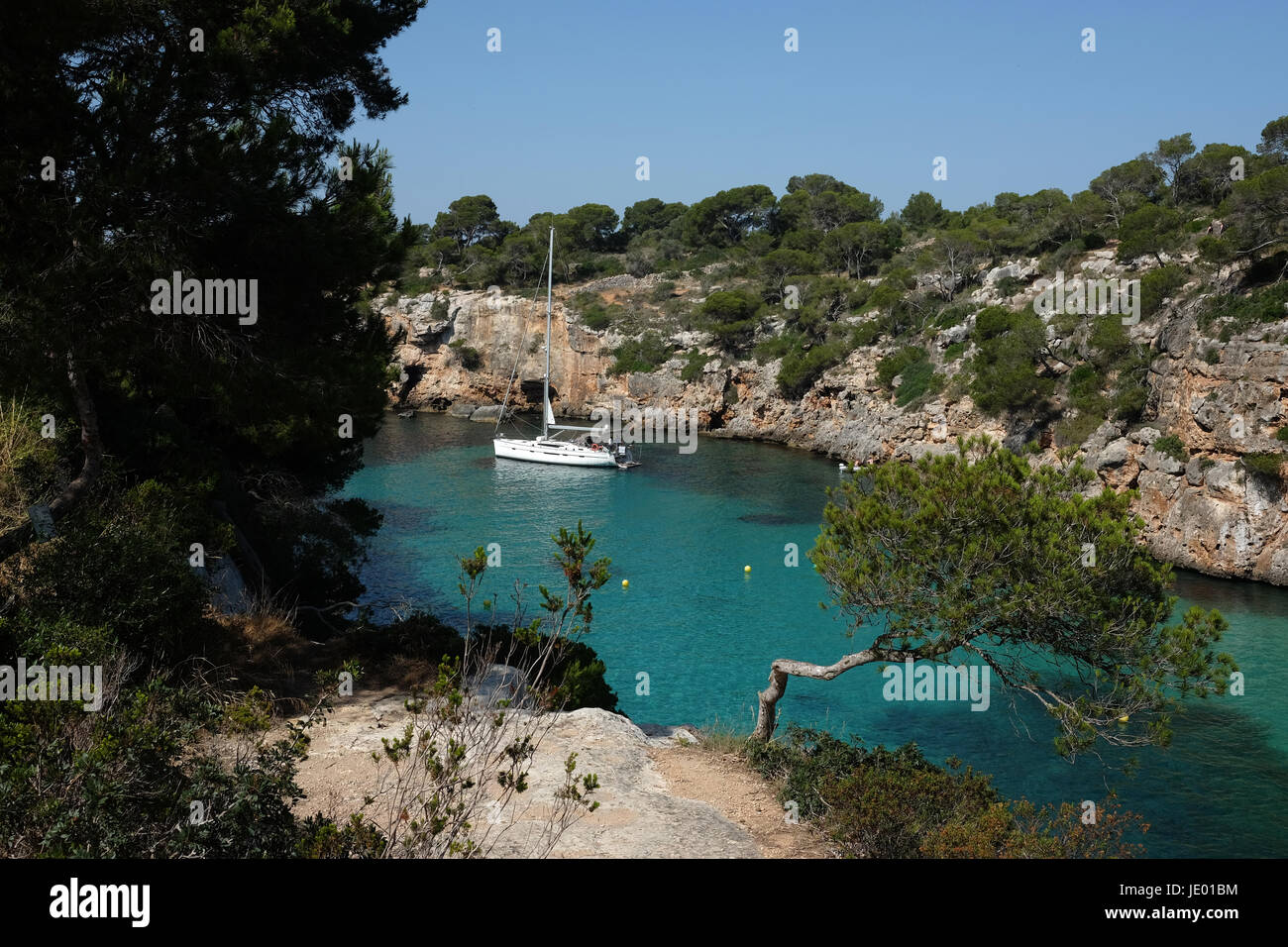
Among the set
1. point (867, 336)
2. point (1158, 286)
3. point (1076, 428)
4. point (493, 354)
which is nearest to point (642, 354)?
point (493, 354)

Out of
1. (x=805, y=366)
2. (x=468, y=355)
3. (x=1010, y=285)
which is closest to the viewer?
(x=1010, y=285)

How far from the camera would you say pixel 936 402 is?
4347cm

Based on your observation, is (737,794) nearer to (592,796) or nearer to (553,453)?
(592,796)

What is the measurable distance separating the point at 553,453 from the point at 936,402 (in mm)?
18774

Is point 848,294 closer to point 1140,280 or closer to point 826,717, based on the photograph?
point 1140,280

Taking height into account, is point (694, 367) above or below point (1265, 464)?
above

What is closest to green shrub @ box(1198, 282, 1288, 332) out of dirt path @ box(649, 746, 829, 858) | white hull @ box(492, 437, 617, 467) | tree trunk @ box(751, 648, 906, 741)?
tree trunk @ box(751, 648, 906, 741)

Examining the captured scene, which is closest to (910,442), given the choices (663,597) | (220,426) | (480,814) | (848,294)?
(848,294)

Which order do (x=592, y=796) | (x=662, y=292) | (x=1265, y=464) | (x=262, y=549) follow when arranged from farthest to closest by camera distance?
(x=662, y=292) < (x=1265, y=464) < (x=262, y=549) < (x=592, y=796)

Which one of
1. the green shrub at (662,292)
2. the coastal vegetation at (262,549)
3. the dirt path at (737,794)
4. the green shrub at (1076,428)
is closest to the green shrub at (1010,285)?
the green shrub at (1076,428)

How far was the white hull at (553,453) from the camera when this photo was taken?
150 ft

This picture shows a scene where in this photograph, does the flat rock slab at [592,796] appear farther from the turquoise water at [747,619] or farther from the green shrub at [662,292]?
the green shrub at [662,292]

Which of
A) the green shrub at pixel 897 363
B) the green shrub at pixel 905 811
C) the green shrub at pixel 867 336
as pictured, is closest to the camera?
the green shrub at pixel 905 811

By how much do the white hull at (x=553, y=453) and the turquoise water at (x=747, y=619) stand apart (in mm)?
790
